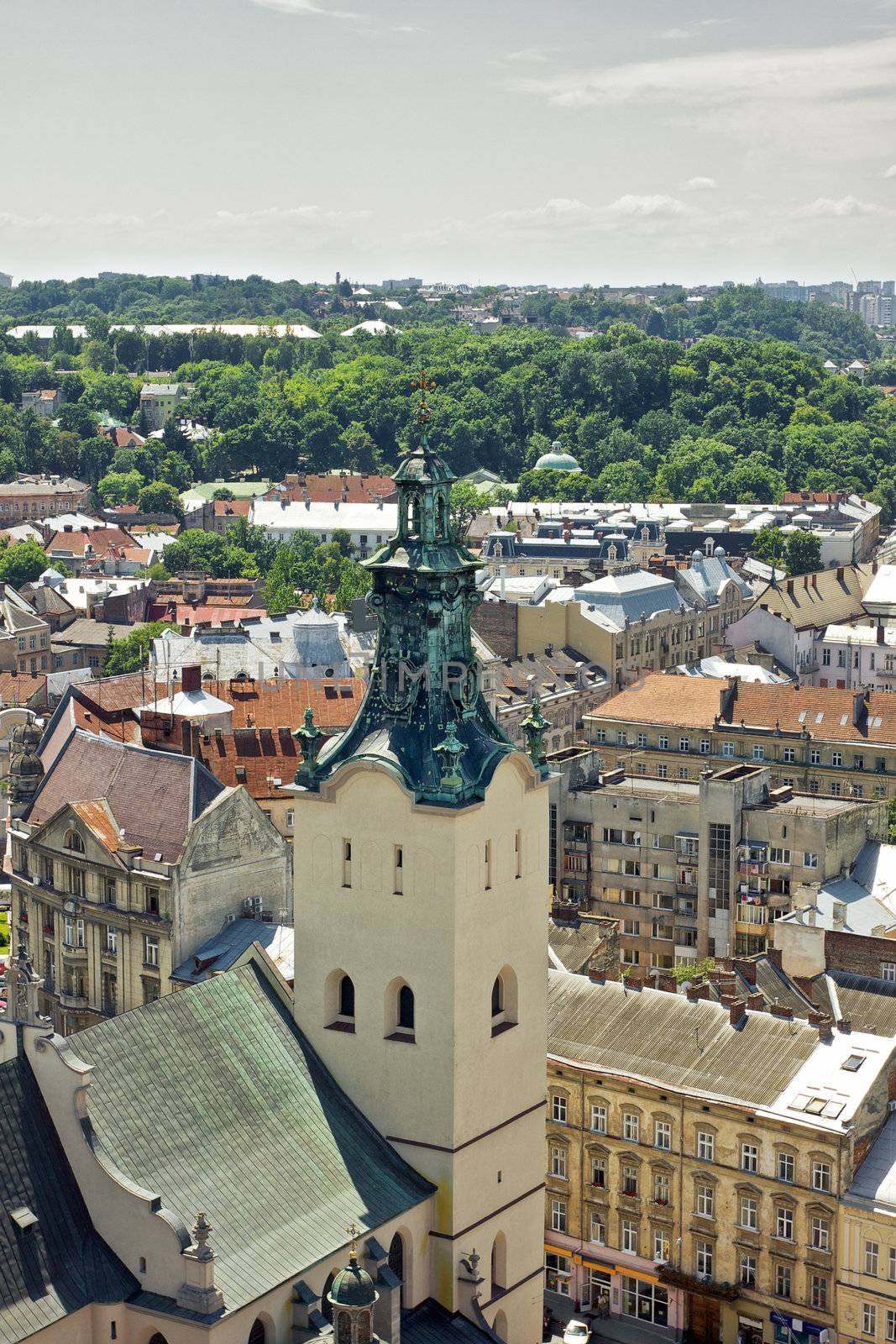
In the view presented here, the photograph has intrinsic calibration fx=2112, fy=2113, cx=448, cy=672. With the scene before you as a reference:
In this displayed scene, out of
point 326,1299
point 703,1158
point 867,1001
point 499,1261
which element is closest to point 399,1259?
point 499,1261

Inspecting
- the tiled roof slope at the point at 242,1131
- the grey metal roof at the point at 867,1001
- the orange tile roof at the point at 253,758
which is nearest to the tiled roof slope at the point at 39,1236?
the tiled roof slope at the point at 242,1131

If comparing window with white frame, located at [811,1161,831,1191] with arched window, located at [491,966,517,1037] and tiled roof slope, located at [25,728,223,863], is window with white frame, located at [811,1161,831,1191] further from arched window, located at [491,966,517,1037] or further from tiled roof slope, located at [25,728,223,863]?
tiled roof slope, located at [25,728,223,863]

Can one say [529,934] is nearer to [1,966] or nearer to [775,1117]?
[775,1117]

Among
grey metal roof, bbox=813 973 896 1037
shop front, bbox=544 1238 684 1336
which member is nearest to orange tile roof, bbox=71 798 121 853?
shop front, bbox=544 1238 684 1336

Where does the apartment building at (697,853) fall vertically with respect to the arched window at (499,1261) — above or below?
below

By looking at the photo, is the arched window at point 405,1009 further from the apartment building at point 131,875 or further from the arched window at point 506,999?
the apartment building at point 131,875

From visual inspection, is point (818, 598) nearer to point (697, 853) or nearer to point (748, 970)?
point (697, 853)

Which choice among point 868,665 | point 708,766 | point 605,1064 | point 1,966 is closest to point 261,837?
point 605,1064
